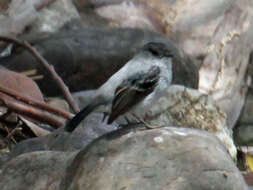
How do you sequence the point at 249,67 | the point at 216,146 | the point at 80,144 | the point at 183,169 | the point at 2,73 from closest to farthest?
the point at 183,169, the point at 216,146, the point at 80,144, the point at 2,73, the point at 249,67

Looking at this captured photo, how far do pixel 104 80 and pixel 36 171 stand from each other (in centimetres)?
373

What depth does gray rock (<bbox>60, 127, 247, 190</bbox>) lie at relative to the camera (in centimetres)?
399

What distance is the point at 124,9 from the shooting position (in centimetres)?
996

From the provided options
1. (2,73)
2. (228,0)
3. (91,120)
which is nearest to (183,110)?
(91,120)

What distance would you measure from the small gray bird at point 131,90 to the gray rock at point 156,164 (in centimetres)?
37

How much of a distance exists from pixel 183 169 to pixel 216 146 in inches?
17.7

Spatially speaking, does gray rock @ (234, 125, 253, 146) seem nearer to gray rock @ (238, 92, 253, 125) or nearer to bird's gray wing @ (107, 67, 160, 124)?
gray rock @ (238, 92, 253, 125)

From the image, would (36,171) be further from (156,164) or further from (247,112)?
(247,112)

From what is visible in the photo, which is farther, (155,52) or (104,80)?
(104,80)

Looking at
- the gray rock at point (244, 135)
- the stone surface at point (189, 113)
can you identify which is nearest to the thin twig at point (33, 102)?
the stone surface at point (189, 113)

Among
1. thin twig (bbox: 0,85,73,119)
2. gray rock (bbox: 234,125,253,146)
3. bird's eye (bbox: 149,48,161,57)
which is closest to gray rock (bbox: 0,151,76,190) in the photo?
bird's eye (bbox: 149,48,161,57)

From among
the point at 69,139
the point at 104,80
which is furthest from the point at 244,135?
the point at 69,139

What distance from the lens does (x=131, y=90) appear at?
4.93 metres

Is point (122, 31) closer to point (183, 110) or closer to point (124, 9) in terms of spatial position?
point (124, 9)
